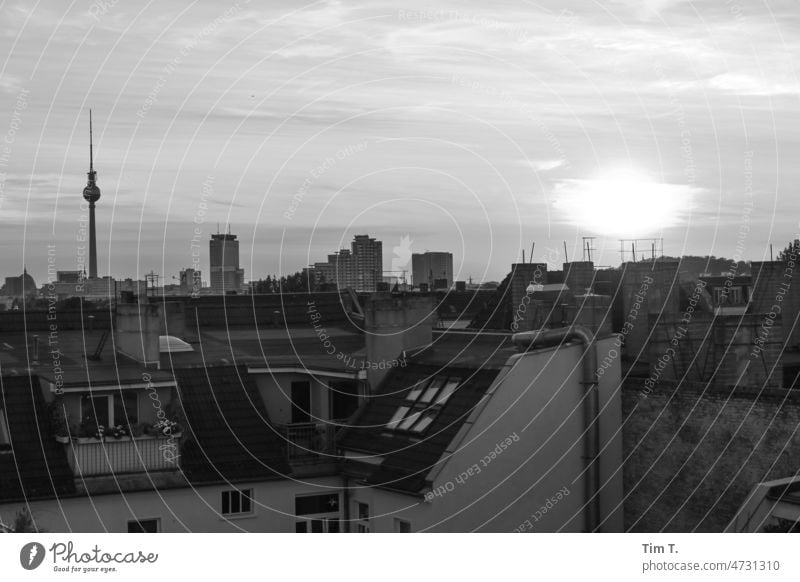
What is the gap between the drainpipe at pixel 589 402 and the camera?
1702cm

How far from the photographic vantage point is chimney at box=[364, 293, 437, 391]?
62.7ft

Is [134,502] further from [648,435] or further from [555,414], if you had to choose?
[648,435]

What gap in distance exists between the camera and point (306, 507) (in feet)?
57.3

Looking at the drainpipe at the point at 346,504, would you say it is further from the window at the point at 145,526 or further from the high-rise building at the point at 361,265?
the high-rise building at the point at 361,265

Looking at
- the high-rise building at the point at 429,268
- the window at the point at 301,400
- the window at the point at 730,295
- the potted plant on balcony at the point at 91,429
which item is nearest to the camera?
the potted plant on balcony at the point at 91,429

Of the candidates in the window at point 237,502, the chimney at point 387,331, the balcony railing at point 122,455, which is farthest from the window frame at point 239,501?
the chimney at point 387,331

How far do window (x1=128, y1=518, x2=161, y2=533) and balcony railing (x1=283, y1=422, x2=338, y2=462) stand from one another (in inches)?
91.2

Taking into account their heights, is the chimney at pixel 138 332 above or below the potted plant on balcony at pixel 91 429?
above

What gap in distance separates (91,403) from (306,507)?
3601 mm

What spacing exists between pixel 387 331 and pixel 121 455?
5.03 m

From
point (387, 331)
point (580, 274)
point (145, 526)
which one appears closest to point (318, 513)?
point (145, 526)

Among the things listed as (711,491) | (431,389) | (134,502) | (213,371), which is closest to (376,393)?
(431,389)

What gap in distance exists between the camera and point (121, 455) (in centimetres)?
1642

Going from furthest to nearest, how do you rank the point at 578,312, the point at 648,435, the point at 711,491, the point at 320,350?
the point at 320,350 < the point at 578,312 < the point at 648,435 < the point at 711,491
